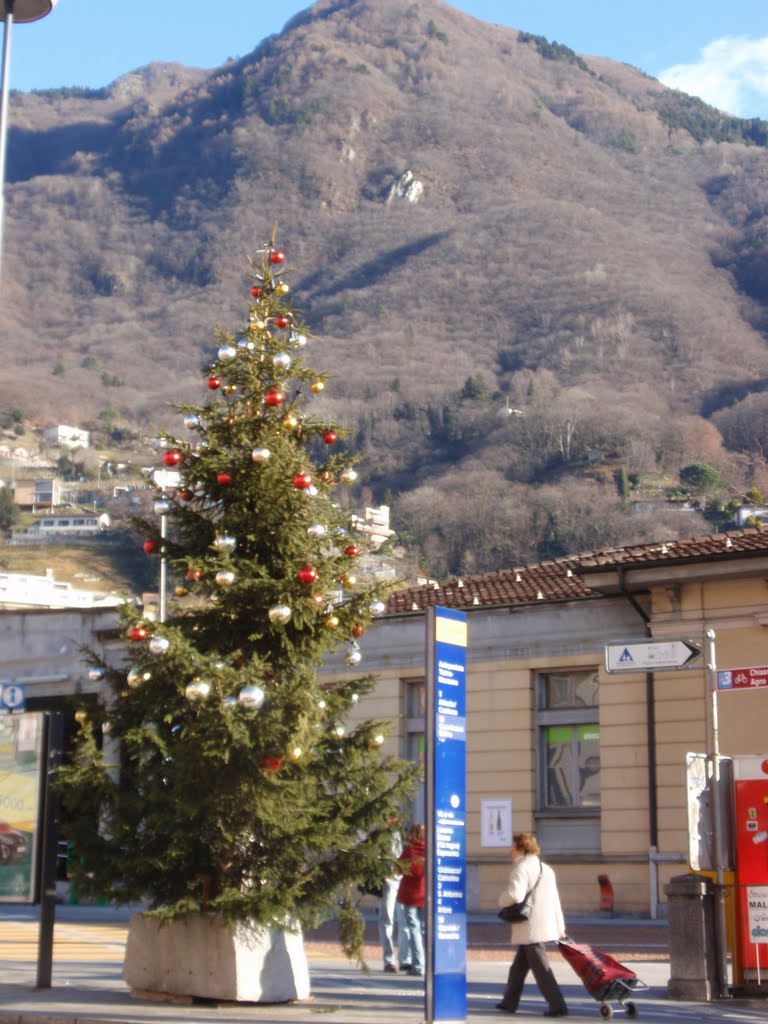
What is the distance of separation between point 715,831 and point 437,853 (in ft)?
12.8

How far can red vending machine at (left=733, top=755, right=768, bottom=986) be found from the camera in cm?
1479

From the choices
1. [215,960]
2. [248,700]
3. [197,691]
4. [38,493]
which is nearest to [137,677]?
[197,691]

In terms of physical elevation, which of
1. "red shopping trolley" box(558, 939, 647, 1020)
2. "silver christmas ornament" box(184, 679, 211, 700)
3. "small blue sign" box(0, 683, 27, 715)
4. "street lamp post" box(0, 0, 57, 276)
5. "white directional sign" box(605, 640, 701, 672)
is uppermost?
"street lamp post" box(0, 0, 57, 276)

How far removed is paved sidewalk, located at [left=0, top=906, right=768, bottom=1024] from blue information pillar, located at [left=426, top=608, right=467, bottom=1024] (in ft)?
2.27

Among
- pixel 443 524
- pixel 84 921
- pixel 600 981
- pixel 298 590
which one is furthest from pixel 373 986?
pixel 443 524

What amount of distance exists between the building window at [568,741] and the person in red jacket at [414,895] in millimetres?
11635

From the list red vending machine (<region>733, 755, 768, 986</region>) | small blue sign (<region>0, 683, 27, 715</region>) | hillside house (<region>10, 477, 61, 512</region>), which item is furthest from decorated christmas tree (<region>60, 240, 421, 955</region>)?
hillside house (<region>10, 477, 61, 512</region>)

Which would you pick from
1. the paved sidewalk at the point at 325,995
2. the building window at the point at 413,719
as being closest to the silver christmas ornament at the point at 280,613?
the paved sidewalk at the point at 325,995

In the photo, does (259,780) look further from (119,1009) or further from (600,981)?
(600,981)

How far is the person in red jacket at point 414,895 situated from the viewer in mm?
16672

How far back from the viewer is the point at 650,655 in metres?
15.4

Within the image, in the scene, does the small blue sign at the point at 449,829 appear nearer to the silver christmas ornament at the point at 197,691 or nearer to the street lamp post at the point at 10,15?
the silver christmas ornament at the point at 197,691

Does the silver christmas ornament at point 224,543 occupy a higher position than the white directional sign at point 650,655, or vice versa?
the silver christmas ornament at point 224,543

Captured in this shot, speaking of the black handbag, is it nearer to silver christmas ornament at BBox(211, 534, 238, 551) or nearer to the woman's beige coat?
the woman's beige coat
